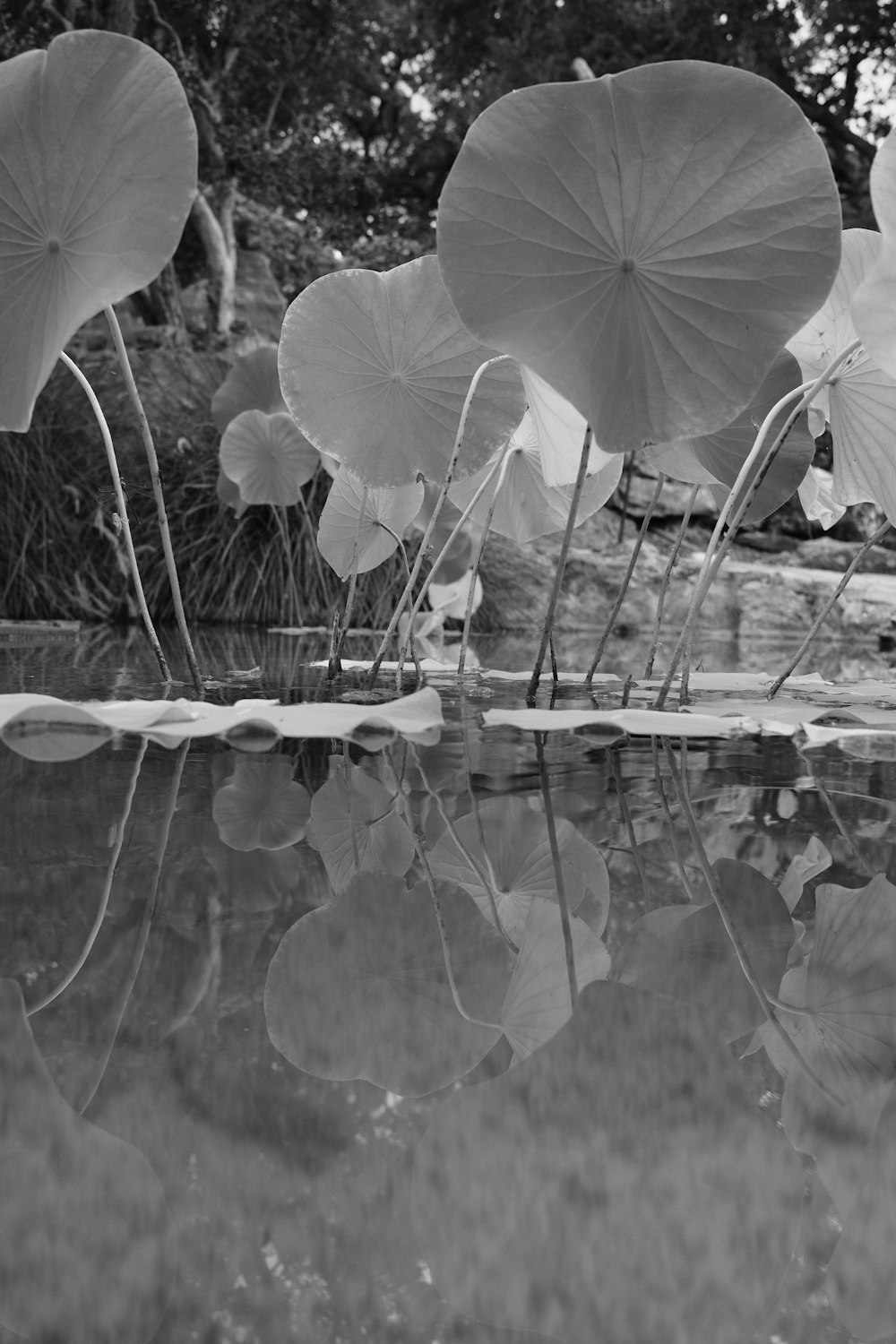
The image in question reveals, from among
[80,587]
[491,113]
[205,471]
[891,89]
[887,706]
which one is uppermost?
[891,89]

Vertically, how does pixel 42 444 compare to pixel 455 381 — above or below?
below

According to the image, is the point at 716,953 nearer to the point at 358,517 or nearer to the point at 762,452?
the point at 762,452

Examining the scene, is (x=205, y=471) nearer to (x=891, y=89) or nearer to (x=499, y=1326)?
(x=499, y=1326)

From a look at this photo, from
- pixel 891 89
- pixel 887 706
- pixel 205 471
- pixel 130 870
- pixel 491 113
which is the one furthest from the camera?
pixel 891 89

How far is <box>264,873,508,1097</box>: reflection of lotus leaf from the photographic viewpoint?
247 mm

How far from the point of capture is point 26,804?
50 cm

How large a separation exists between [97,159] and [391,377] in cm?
36

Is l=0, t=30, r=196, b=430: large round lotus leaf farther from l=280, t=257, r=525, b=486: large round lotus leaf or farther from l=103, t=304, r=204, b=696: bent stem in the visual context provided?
l=280, t=257, r=525, b=486: large round lotus leaf

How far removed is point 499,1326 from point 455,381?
0.96 m

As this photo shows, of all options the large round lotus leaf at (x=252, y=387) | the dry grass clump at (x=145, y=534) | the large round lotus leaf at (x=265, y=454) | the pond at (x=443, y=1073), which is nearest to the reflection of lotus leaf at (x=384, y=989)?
the pond at (x=443, y=1073)

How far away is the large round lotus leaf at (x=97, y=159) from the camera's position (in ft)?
2.34

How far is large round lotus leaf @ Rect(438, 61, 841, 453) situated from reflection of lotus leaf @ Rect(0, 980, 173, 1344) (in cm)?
61

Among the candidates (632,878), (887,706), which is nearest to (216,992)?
(632,878)

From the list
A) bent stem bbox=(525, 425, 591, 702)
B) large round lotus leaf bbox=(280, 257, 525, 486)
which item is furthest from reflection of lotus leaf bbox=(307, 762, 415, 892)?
large round lotus leaf bbox=(280, 257, 525, 486)
